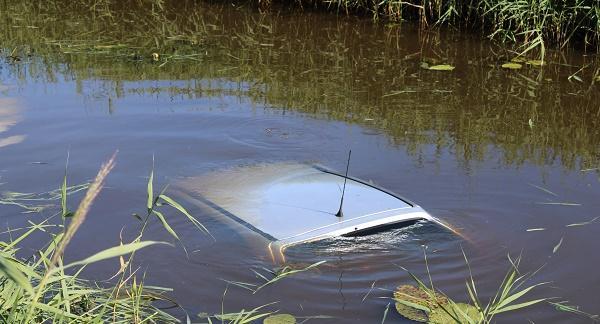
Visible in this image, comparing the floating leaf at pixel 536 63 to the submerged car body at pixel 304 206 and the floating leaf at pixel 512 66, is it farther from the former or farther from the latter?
the submerged car body at pixel 304 206

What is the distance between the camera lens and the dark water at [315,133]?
4.11m

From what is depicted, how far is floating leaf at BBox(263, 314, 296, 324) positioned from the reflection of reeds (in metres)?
2.58

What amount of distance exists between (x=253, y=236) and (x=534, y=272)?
1432mm

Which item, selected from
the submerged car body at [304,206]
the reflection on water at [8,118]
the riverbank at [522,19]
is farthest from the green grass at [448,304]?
the riverbank at [522,19]

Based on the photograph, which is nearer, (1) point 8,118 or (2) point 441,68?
(1) point 8,118

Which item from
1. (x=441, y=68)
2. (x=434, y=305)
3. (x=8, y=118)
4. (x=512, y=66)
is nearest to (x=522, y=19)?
(x=512, y=66)

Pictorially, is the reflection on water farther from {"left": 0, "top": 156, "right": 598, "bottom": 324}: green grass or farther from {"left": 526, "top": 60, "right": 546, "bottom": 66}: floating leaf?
{"left": 526, "top": 60, "right": 546, "bottom": 66}: floating leaf

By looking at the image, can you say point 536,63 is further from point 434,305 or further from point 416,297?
point 434,305

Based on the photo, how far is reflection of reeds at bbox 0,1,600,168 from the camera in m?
6.35

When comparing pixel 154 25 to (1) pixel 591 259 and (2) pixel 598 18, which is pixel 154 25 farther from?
(1) pixel 591 259

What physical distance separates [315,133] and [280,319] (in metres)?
2.87

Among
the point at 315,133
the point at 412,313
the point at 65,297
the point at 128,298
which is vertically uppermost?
the point at 315,133

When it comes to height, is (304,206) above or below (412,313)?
above

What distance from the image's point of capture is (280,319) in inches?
140
